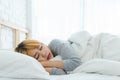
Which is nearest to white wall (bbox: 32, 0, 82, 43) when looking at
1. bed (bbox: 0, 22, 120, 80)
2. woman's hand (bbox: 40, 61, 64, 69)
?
bed (bbox: 0, 22, 120, 80)

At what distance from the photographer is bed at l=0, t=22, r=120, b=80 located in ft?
3.10

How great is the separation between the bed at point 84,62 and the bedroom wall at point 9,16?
0.7 inches

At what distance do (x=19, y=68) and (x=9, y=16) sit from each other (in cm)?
141

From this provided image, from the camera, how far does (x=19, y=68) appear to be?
0.96m

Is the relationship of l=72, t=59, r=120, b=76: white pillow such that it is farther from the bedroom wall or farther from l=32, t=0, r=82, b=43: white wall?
l=32, t=0, r=82, b=43: white wall

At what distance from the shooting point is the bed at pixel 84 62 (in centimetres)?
94

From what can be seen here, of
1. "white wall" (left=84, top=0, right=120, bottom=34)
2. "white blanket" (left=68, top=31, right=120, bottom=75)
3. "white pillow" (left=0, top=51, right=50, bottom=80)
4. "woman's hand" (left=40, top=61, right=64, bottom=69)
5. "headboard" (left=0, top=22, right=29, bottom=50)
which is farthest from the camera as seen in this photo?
"white wall" (left=84, top=0, right=120, bottom=34)

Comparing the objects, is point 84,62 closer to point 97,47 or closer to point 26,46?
point 97,47

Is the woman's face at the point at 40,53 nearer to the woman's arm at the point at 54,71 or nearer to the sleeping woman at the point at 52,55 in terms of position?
the sleeping woman at the point at 52,55

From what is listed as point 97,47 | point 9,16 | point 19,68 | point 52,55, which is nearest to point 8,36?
point 9,16

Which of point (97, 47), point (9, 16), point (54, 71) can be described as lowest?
point (54, 71)

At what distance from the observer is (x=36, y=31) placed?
10.4 ft

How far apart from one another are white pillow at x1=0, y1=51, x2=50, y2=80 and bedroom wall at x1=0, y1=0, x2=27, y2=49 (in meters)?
1.04

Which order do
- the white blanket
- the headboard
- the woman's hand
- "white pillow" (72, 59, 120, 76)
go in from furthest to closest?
the headboard
the white blanket
the woman's hand
"white pillow" (72, 59, 120, 76)
